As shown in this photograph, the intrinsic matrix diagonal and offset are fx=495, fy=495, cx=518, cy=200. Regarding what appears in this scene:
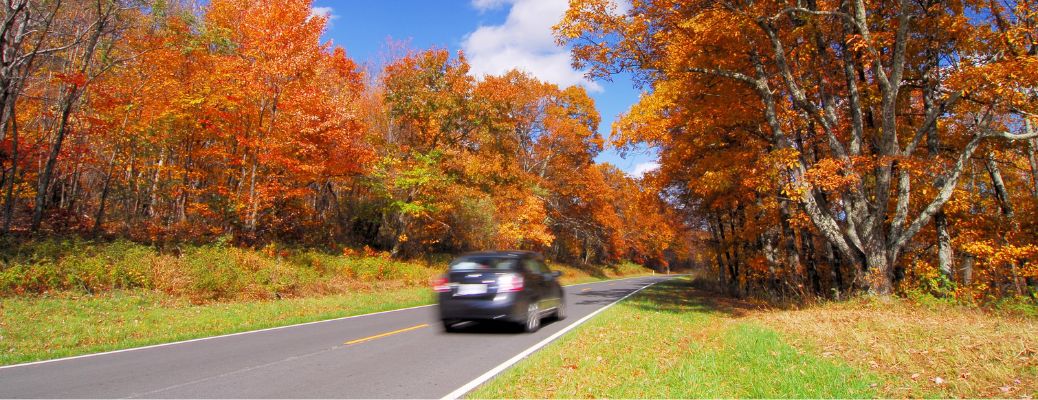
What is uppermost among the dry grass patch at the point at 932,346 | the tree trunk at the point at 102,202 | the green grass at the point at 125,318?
the tree trunk at the point at 102,202

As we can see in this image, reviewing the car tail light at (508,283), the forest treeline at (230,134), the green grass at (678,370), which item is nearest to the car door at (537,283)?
the car tail light at (508,283)

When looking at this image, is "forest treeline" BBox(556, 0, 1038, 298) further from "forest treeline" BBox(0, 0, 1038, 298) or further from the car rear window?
the car rear window

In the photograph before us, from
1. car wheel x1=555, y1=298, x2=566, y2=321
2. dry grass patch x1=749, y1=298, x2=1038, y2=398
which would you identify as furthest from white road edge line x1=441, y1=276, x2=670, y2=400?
dry grass patch x1=749, y1=298, x2=1038, y2=398

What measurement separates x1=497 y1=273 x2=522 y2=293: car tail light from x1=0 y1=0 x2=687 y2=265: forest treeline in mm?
9275

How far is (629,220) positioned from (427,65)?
31.6 m

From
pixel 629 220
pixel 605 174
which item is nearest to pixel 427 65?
pixel 605 174

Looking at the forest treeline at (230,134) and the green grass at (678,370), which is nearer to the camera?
the green grass at (678,370)

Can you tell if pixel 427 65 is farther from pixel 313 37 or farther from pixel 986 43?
pixel 986 43

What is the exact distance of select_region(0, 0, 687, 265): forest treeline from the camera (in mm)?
16578

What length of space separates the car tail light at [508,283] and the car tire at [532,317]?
63cm

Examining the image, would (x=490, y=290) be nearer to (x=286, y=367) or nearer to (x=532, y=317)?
(x=532, y=317)

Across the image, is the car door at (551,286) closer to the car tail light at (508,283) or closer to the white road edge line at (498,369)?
the white road edge line at (498,369)

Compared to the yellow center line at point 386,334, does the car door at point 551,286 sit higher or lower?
higher

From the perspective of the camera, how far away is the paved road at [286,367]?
5402 millimetres
